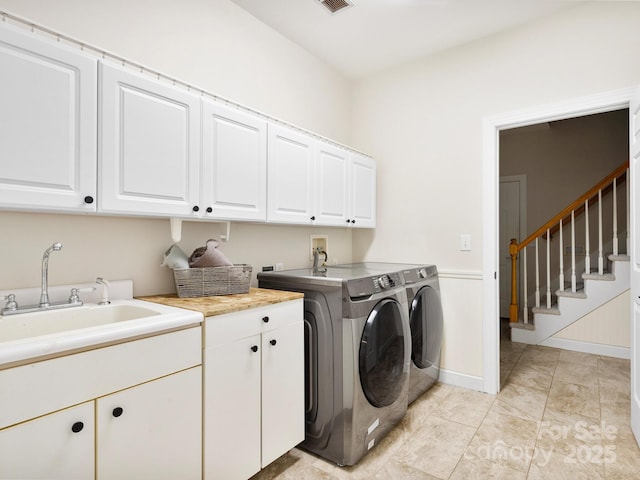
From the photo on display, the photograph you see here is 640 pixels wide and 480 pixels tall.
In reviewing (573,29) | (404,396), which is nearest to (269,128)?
(404,396)

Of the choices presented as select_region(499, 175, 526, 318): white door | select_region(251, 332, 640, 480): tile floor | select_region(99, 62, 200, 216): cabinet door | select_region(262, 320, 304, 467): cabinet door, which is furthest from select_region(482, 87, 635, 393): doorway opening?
select_region(499, 175, 526, 318): white door

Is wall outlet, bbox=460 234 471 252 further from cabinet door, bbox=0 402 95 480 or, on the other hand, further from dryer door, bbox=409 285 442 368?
cabinet door, bbox=0 402 95 480

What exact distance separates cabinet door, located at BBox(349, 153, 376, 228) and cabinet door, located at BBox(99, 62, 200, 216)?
1.41 metres

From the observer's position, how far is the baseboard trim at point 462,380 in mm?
2684

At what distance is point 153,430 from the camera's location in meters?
1.24

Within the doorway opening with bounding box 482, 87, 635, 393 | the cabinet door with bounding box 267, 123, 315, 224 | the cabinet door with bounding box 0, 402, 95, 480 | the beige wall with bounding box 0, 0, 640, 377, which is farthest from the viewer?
the doorway opening with bounding box 482, 87, 635, 393

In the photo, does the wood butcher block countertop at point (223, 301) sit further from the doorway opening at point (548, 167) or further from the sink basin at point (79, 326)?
the doorway opening at point (548, 167)

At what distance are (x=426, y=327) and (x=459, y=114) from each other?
1663mm

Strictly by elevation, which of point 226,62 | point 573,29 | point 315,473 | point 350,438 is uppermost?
point 573,29

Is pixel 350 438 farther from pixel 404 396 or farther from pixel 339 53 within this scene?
pixel 339 53

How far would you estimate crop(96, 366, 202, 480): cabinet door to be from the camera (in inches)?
44.5

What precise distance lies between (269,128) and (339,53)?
1.27 metres

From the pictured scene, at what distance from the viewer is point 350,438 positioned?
1.79m

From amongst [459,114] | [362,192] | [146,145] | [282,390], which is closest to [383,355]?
[282,390]
